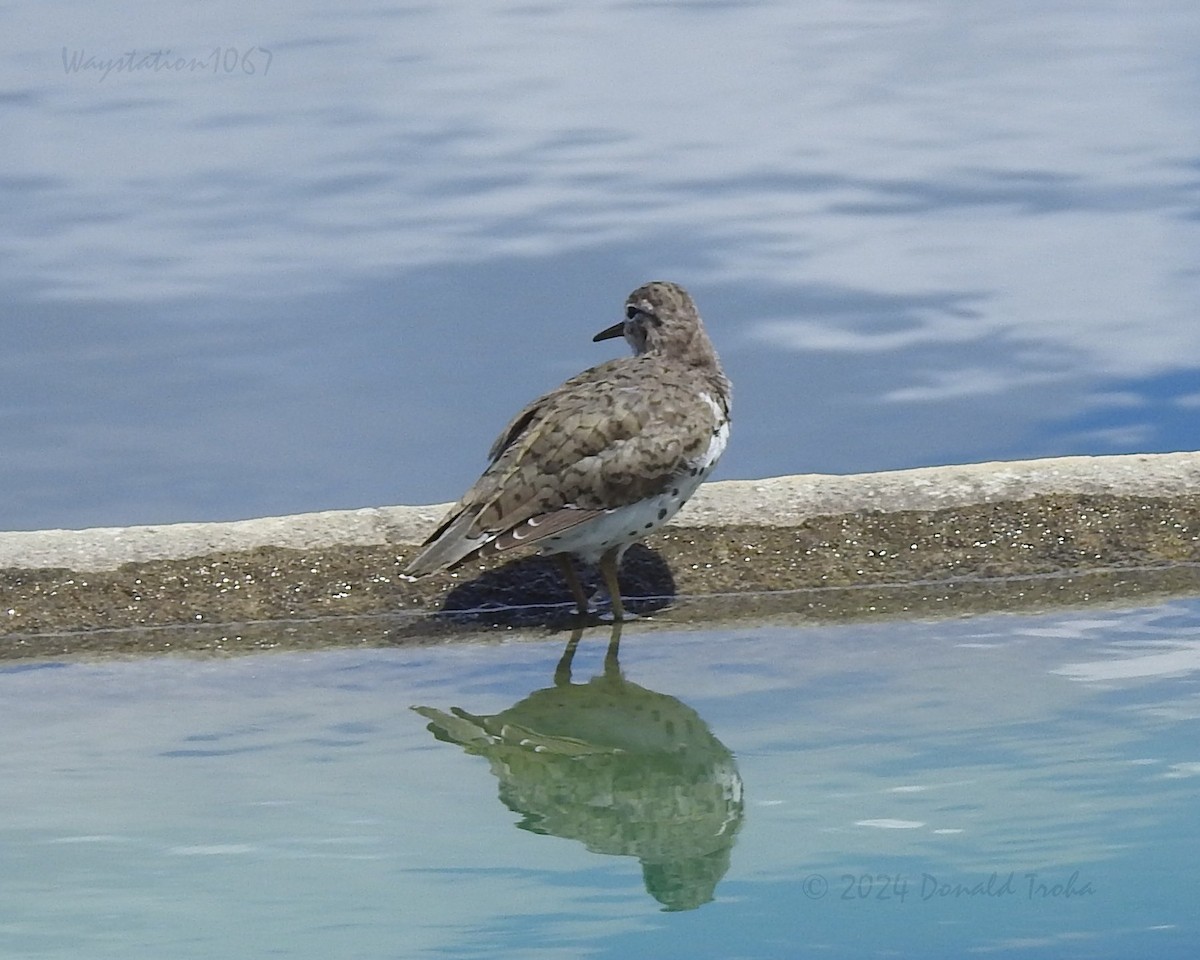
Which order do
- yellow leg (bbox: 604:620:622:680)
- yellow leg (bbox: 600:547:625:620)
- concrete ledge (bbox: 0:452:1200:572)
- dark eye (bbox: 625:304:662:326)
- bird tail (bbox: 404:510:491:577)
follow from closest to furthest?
yellow leg (bbox: 604:620:622:680)
bird tail (bbox: 404:510:491:577)
yellow leg (bbox: 600:547:625:620)
concrete ledge (bbox: 0:452:1200:572)
dark eye (bbox: 625:304:662:326)

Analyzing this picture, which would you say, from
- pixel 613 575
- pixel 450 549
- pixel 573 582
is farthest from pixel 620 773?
pixel 573 582

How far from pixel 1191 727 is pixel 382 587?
12.1ft

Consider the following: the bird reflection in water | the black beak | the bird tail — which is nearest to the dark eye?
the black beak

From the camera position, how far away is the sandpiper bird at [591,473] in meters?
8.62

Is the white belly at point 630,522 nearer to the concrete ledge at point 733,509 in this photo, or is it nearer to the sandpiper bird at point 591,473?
the sandpiper bird at point 591,473

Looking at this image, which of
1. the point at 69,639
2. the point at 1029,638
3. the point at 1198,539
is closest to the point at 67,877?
the point at 69,639

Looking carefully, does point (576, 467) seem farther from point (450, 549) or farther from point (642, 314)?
point (642, 314)

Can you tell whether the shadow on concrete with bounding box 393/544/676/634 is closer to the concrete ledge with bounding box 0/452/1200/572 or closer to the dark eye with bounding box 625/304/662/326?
the concrete ledge with bounding box 0/452/1200/572

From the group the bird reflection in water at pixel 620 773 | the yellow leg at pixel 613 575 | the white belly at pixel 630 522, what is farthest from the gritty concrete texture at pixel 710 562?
the bird reflection in water at pixel 620 773

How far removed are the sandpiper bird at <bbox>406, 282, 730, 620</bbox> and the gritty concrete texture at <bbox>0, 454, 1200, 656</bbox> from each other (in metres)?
0.34

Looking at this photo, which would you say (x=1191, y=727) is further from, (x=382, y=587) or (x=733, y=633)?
(x=382, y=587)

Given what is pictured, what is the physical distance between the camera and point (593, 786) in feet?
22.4

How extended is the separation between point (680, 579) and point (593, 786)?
2536 mm

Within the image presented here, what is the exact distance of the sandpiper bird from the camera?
8.62m
